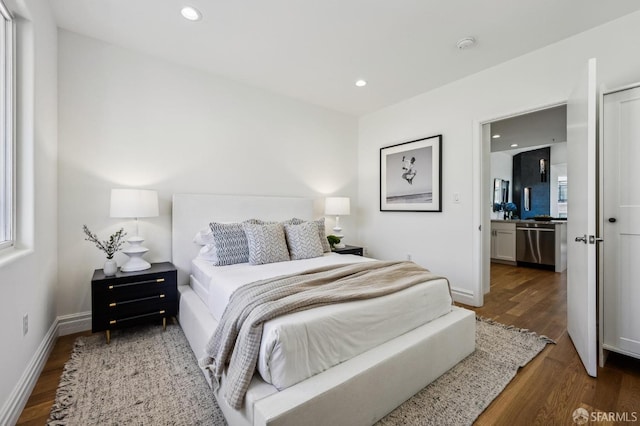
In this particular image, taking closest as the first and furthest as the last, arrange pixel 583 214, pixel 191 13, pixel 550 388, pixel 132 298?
pixel 550 388 < pixel 583 214 < pixel 191 13 < pixel 132 298

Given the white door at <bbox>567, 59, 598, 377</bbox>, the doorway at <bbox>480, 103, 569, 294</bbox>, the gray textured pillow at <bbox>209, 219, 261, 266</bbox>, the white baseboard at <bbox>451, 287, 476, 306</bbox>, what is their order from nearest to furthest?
the white door at <bbox>567, 59, 598, 377</bbox>, the gray textured pillow at <bbox>209, 219, 261, 266</bbox>, the white baseboard at <bbox>451, 287, 476, 306</bbox>, the doorway at <bbox>480, 103, 569, 294</bbox>

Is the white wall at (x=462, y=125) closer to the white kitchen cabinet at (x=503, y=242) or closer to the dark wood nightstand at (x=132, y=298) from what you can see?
the dark wood nightstand at (x=132, y=298)

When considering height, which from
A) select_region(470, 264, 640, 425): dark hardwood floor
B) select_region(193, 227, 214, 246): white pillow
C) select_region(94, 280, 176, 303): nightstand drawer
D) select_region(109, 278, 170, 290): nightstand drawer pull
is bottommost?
select_region(470, 264, 640, 425): dark hardwood floor

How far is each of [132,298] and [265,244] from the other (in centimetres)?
119

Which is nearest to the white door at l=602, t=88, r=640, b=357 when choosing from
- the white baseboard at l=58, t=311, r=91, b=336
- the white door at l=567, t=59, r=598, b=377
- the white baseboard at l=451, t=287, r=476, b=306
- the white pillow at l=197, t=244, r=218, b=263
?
the white door at l=567, t=59, r=598, b=377

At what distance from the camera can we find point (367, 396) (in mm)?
1452

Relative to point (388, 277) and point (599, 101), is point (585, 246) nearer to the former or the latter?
point (599, 101)

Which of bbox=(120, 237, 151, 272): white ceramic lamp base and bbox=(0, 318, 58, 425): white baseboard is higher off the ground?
bbox=(120, 237, 151, 272): white ceramic lamp base

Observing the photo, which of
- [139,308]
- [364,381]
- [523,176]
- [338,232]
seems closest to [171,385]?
[139,308]

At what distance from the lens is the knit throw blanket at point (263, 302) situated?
4.45ft

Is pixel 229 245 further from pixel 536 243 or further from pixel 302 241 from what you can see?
pixel 536 243

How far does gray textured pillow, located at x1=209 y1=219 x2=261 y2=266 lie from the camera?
267cm

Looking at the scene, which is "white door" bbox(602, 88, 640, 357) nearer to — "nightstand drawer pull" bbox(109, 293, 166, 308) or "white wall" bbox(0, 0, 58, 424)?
"nightstand drawer pull" bbox(109, 293, 166, 308)

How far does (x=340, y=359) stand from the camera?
150cm
